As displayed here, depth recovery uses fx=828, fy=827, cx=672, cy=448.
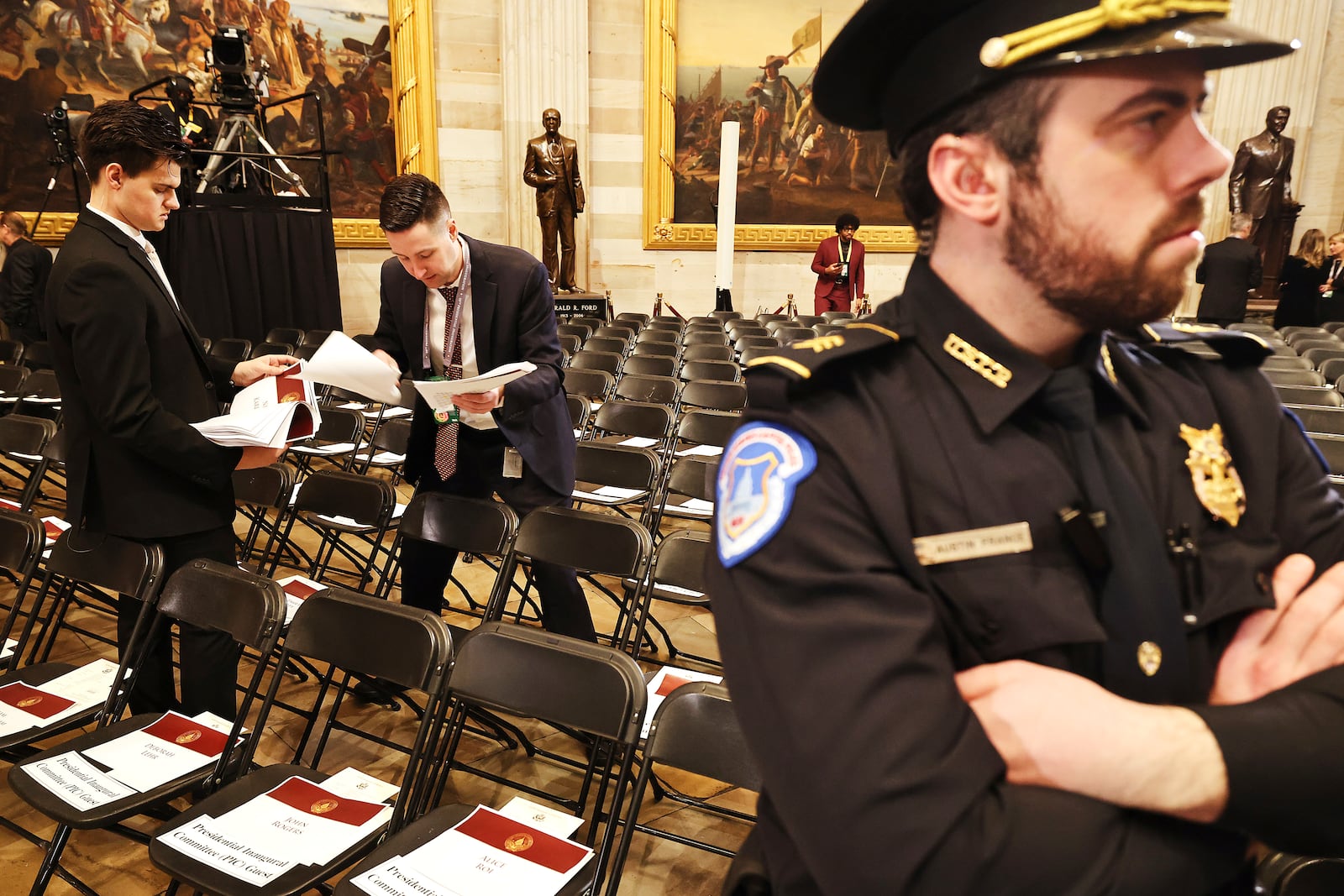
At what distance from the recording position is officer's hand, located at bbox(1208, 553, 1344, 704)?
788 mm

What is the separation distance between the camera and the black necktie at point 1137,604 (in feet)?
2.54

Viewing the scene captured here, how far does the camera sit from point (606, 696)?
1979 millimetres

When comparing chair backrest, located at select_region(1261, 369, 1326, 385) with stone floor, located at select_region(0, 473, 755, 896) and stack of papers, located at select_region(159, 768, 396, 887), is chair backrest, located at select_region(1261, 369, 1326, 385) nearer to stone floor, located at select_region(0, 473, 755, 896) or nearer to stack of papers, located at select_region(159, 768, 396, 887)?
stone floor, located at select_region(0, 473, 755, 896)

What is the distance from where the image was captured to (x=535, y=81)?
1136 centimetres

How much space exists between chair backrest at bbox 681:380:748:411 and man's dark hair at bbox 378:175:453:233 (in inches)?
110

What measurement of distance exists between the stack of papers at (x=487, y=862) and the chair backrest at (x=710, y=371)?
4192 mm

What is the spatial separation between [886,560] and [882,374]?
0.20 m

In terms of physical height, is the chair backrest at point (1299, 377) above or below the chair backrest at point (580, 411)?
above

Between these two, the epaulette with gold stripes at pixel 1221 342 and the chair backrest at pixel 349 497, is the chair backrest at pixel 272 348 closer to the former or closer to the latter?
the chair backrest at pixel 349 497

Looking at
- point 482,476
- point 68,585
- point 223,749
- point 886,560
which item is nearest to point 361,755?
point 223,749

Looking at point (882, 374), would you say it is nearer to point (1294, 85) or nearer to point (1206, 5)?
point (1206, 5)

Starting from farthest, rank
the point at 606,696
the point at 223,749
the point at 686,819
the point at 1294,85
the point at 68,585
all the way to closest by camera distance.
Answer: the point at 1294,85 → the point at 68,585 → the point at 686,819 → the point at 223,749 → the point at 606,696

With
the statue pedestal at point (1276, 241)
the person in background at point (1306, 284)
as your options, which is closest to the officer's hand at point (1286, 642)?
the person in background at point (1306, 284)

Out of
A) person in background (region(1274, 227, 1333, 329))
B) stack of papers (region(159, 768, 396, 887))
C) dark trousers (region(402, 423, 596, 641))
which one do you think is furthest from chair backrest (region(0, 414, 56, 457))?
person in background (region(1274, 227, 1333, 329))
